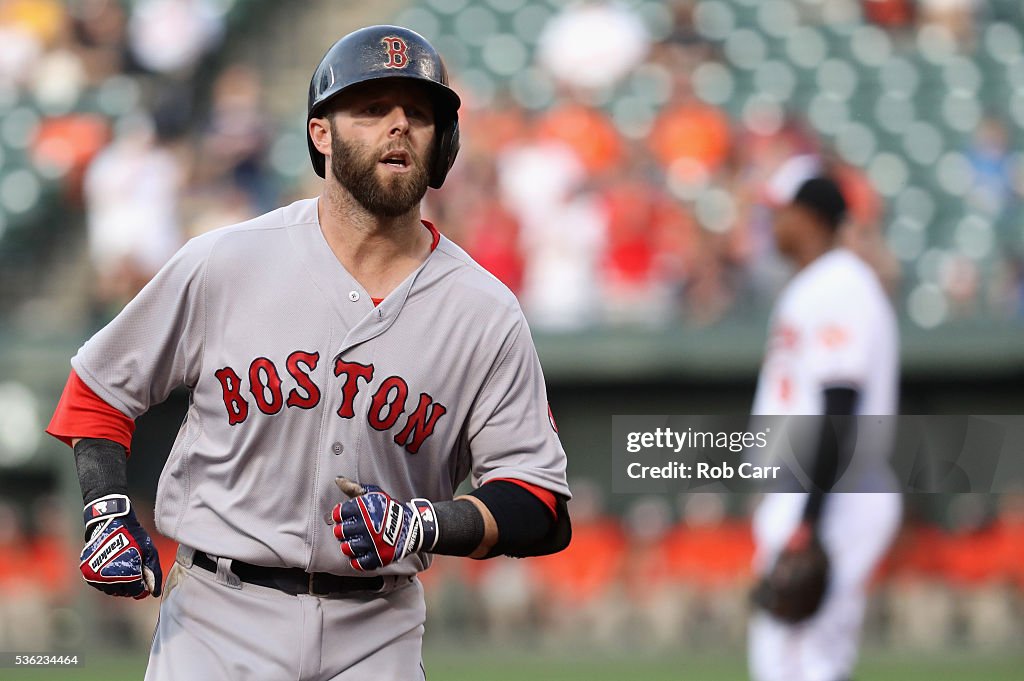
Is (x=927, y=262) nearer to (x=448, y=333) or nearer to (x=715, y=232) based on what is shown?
(x=715, y=232)

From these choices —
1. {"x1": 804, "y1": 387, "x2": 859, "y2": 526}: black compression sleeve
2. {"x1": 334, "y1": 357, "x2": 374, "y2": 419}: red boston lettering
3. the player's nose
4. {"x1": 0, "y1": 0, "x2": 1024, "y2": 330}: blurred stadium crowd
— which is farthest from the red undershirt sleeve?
{"x1": 0, "y1": 0, "x2": 1024, "y2": 330}: blurred stadium crowd

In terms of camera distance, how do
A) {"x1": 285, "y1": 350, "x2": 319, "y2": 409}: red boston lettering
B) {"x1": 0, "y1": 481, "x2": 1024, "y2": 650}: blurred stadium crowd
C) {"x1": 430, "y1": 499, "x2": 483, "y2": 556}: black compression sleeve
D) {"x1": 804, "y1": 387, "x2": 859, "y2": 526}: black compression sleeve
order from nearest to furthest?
{"x1": 430, "y1": 499, "x2": 483, "y2": 556}: black compression sleeve, {"x1": 285, "y1": 350, "x2": 319, "y2": 409}: red boston lettering, {"x1": 804, "y1": 387, "x2": 859, "y2": 526}: black compression sleeve, {"x1": 0, "y1": 481, "x2": 1024, "y2": 650}: blurred stadium crowd

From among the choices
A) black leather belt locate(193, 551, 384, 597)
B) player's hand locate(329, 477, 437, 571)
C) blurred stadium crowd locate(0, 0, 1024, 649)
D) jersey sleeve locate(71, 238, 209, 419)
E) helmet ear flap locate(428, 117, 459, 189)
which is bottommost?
black leather belt locate(193, 551, 384, 597)

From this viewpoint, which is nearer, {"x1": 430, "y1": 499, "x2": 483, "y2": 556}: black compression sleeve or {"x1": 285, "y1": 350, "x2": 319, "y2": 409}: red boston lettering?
{"x1": 430, "y1": 499, "x2": 483, "y2": 556}: black compression sleeve

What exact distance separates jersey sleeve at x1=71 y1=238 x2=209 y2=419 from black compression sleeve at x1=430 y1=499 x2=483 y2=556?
0.54m

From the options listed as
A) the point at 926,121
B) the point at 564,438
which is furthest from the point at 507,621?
the point at 926,121

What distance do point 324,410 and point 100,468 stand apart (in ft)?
1.39

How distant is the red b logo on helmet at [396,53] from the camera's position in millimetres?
2668

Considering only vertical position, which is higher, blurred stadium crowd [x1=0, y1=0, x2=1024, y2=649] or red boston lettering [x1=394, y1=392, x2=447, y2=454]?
blurred stadium crowd [x1=0, y1=0, x2=1024, y2=649]

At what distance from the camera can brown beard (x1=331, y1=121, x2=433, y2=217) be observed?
2.70m

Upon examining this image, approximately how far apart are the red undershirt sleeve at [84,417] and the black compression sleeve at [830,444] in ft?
8.87

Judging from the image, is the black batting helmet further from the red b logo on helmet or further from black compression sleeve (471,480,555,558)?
black compression sleeve (471,480,555,558)

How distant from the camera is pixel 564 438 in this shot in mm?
7785

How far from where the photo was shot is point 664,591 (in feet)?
24.8
